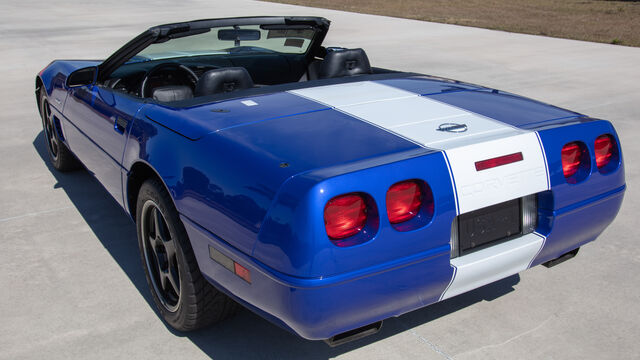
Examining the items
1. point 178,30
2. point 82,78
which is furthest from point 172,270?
point 82,78

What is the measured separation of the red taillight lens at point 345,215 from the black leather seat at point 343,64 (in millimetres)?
1583

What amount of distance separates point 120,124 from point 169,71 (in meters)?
0.59

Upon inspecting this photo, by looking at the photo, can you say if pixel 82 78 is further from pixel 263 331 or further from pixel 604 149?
pixel 604 149

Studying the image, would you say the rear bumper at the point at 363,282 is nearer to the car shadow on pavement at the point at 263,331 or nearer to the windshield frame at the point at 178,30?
the car shadow on pavement at the point at 263,331

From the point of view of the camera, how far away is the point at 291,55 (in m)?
4.21

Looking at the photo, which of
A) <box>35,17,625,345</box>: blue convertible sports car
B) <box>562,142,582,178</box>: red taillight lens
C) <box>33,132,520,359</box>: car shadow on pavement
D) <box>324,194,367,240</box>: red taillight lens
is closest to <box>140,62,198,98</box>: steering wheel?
<box>35,17,625,345</box>: blue convertible sports car

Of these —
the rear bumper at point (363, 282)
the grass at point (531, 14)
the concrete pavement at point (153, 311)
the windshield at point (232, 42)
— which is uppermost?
the windshield at point (232, 42)

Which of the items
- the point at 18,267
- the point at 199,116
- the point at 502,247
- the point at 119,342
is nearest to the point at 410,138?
the point at 502,247

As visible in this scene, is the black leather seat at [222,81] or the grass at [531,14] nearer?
the black leather seat at [222,81]

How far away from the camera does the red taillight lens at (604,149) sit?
271cm

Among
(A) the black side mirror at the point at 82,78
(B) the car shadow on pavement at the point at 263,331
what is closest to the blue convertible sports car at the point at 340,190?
(B) the car shadow on pavement at the point at 263,331

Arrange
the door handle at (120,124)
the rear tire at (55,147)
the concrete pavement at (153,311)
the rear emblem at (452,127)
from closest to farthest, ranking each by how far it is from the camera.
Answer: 1. the rear emblem at (452,127)
2. the concrete pavement at (153,311)
3. the door handle at (120,124)
4. the rear tire at (55,147)

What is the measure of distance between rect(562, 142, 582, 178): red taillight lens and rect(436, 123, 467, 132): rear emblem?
44cm

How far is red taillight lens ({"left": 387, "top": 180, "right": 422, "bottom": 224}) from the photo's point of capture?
2.19 m
